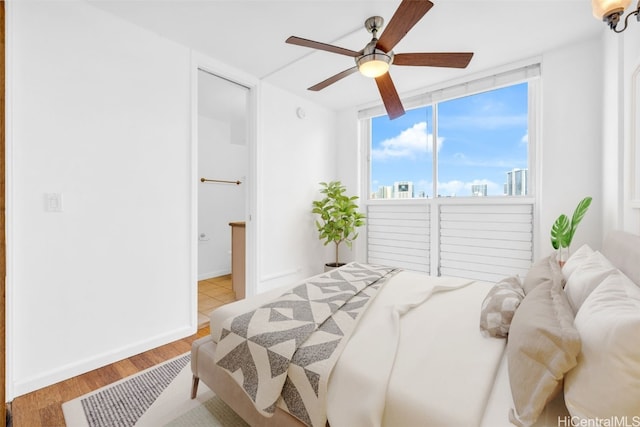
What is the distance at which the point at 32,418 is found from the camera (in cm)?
152

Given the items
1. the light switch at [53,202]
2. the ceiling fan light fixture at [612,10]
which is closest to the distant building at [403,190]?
the ceiling fan light fixture at [612,10]

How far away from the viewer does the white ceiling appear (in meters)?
2.00

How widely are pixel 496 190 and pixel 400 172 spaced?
1124 millimetres

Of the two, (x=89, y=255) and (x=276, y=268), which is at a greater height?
(x=89, y=255)

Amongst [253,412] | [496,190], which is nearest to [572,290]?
[253,412]

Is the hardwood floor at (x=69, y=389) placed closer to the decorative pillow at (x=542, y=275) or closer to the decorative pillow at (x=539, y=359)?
the decorative pillow at (x=539, y=359)

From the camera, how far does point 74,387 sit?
1.78 m

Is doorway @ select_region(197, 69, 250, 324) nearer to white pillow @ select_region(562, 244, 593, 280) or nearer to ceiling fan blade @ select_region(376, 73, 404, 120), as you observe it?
ceiling fan blade @ select_region(376, 73, 404, 120)

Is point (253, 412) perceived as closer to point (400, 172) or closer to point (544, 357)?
point (544, 357)

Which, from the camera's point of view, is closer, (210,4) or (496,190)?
(210,4)

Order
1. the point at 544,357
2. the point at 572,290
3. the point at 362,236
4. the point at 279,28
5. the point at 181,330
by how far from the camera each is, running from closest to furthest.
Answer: the point at 544,357 → the point at 572,290 → the point at 279,28 → the point at 181,330 → the point at 362,236

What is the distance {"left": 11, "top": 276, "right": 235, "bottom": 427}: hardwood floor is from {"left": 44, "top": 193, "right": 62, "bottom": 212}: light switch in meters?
1.11

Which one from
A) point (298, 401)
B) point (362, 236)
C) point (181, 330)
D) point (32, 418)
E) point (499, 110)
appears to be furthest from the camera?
point (362, 236)

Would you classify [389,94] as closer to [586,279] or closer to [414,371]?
[586,279]
